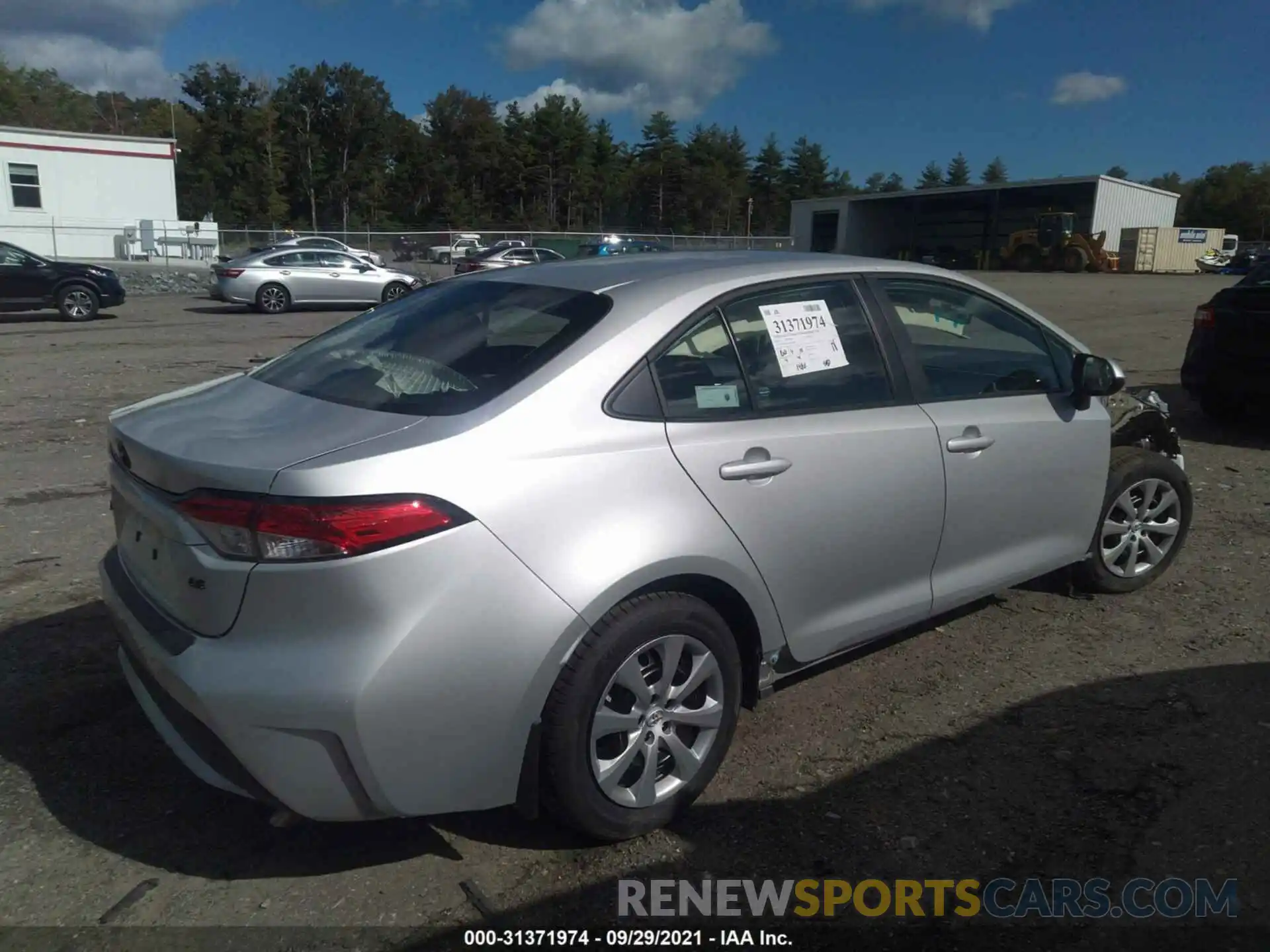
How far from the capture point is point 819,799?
3.13 metres

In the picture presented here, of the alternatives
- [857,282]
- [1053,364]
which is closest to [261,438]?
[857,282]

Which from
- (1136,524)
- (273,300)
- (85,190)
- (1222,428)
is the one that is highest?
(85,190)

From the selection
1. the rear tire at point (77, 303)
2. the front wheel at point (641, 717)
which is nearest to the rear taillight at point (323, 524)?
the front wheel at point (641, 717)

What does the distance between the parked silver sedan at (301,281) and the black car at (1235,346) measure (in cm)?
1628

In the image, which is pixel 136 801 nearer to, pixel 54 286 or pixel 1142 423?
pixel 1142 423

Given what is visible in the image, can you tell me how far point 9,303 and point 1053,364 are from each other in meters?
19.1

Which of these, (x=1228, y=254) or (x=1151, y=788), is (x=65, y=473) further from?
(x=1228, y=254)

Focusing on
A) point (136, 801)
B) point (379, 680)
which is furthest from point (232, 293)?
point (379, 680)

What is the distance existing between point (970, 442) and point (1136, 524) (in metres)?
1.61

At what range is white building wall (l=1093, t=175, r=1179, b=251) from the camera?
51219 millimetres

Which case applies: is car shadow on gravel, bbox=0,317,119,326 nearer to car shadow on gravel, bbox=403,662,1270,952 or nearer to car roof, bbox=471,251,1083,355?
car roof, bbox=471,251,1083,355

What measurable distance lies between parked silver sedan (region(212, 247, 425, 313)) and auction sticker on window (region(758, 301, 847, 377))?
1888 cm

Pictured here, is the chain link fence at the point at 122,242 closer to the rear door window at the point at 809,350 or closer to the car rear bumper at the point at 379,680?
the rear door window at the point at 809,350

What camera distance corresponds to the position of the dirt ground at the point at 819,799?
2.63 m
